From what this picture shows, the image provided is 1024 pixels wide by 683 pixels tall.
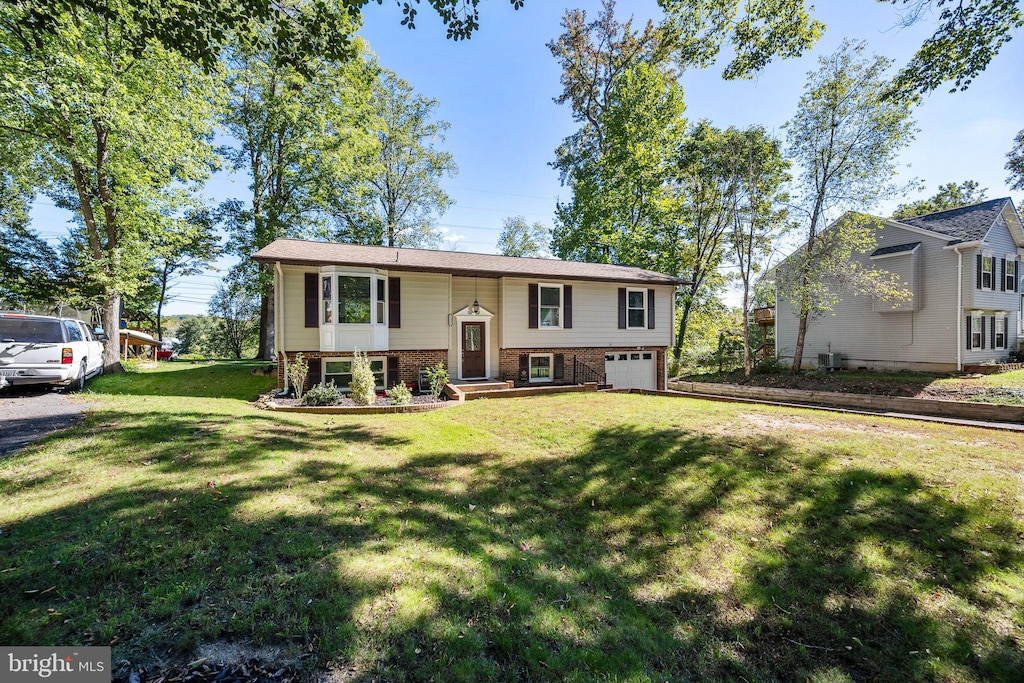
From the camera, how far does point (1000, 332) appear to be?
19078 mm

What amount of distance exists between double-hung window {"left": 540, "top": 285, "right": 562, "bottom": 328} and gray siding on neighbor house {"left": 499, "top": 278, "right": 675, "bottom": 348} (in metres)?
0.22

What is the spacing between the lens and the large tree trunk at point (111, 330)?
42.3 feet

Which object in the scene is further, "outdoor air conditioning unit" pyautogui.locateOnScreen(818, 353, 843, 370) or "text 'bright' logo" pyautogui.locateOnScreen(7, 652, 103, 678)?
"outdoor air conditioning unit" pyautogui.locateOnScreen(818, 353, 843, 370)

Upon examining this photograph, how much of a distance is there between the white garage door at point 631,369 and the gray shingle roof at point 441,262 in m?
2.99

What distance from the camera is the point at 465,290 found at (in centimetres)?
1388

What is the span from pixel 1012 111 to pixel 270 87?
26.6m

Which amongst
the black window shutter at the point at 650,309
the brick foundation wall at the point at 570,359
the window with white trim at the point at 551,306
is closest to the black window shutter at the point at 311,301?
the brick foundation wall at the point at 570,359

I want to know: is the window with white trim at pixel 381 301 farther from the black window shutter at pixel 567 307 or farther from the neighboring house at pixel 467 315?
the black window shutter at pixel 567 307

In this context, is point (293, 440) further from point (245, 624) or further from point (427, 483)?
point (245, 624)

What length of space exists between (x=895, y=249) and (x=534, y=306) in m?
18.0

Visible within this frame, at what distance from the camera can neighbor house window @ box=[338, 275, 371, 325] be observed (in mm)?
11680

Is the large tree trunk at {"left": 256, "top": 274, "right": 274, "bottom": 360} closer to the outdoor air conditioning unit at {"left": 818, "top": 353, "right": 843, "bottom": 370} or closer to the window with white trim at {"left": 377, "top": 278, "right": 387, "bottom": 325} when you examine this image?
the window with white trim at {"left": 377, "top": 278, "right": 387, "bottom": 325}

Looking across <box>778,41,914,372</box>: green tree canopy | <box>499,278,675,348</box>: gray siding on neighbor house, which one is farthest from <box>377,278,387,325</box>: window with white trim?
<box>778,41,914,372</box>: green tree canopy

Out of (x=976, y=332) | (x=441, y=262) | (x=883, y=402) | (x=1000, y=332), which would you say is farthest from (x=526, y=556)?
(x=1000, y=332)
